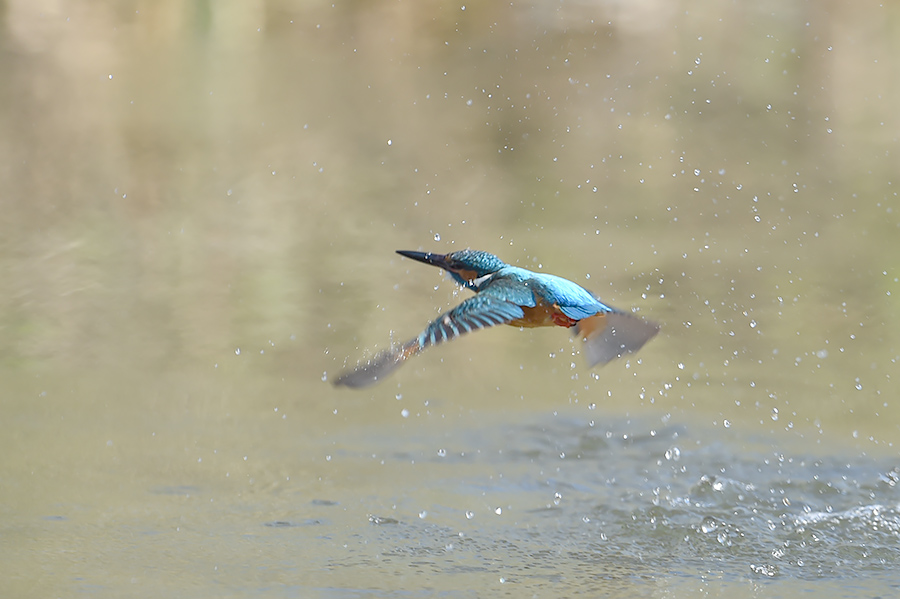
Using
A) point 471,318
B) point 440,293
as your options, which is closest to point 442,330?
point 471,318

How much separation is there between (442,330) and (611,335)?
0.56 metres

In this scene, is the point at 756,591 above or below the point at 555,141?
below

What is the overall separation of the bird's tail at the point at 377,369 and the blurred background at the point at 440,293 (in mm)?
533

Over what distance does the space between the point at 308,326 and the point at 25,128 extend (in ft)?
10.1

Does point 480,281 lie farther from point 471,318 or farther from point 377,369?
point 377,369

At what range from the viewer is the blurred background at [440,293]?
8.36 ft

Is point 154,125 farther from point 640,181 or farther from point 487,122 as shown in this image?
point 640,181

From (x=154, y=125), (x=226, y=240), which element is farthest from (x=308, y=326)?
(x=154, y=125)

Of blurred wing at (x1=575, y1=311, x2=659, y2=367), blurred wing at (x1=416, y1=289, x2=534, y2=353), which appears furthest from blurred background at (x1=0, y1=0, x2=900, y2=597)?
blurred wing at (x1=416, y1=289, x2=534, y2=353)

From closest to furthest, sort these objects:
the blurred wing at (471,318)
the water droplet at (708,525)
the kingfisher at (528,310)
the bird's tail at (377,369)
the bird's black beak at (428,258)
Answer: the bird's tail at (377,369) < the blurred wing at (471,318) < the kingfisher at (528,310) < the bird's black beak at (428,258) < the water droplet at (708,525)

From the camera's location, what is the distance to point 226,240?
5.07m

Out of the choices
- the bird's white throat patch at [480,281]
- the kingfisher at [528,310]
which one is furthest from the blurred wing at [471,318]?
the bird's white throat patch at [480,281]

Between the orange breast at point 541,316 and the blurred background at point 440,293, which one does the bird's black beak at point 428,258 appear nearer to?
the orange breast at point 541,316

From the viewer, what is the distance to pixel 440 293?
4.53 metres
